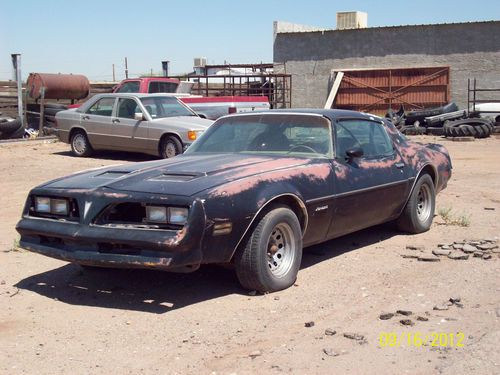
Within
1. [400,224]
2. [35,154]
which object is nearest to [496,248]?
[400,224]

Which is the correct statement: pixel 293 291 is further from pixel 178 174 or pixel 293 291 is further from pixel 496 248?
pixel 496 248

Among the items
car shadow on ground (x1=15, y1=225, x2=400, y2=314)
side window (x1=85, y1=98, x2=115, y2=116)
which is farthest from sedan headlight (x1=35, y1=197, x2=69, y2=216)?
side window (x1=85, y1=98, x2=115, y2=116)

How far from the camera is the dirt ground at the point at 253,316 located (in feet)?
13.2

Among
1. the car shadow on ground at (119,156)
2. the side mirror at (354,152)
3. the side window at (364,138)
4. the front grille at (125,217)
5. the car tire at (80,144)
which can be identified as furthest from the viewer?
the car tire at (80,144)

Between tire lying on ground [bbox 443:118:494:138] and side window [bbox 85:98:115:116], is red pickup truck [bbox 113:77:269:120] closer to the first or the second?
side window [bbox 85:98:115:116]

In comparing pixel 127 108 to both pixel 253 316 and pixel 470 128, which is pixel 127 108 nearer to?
pixel 253 316

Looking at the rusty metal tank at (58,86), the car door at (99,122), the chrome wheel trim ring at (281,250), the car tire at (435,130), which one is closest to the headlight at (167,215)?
the chrome wheel trim ring at (281,250)

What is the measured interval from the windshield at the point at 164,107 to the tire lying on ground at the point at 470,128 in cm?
1032

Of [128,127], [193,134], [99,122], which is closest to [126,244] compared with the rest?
[193,134]

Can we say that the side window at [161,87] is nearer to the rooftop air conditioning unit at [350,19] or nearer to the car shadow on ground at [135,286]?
the car shadow on ground at [135,286]

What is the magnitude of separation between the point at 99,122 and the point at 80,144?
34.6 inches

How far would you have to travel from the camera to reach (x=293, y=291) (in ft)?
17.9

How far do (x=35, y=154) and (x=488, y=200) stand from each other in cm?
1099

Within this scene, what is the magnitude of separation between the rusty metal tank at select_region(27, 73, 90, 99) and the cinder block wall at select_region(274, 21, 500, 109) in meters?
11.1
